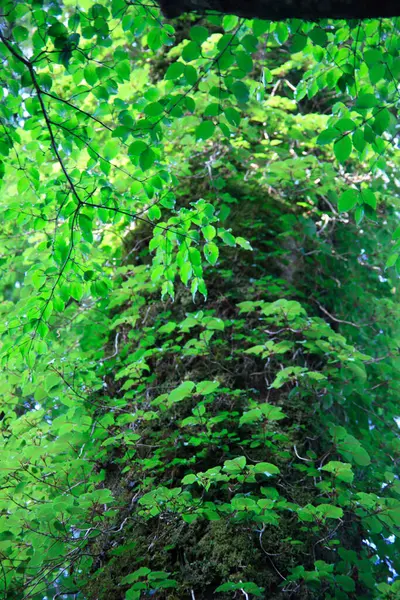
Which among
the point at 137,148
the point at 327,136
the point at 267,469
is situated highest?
the point at 137,148

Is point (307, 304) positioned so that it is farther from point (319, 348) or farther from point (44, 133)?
point (44, 133)

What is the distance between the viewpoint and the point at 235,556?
2.52m

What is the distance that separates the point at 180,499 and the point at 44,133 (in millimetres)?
1912

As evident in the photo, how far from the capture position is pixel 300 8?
1.52 m

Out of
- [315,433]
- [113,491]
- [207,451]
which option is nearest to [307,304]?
[315,433]

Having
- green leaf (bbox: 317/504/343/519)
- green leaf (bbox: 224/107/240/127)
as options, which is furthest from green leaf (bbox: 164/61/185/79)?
green leaf (bbox: 317/504/343/519)

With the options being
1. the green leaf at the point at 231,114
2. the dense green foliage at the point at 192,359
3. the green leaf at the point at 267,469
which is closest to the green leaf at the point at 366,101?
the dense green foliage at the point at 192,359

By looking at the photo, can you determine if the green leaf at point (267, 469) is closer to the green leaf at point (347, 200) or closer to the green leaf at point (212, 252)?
the green leaf at point (212, 252)

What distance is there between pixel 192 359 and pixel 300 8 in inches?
89.9

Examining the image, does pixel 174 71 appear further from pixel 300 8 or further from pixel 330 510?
pixel 330 510

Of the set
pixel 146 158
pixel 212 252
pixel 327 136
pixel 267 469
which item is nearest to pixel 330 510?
pixel 267 469

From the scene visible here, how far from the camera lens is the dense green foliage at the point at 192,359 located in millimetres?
2451

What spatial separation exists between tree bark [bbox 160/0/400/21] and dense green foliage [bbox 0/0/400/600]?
0.53m

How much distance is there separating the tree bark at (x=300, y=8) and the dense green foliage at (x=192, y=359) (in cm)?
53
